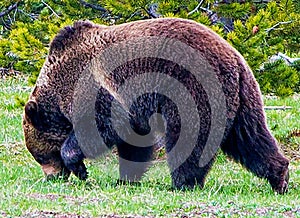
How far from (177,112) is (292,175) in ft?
7.21

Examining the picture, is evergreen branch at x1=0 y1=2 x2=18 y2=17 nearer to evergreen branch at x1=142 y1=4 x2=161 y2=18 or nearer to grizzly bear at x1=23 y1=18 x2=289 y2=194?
evergreen branch at x1=142 y1=4 x2=161 y2=18

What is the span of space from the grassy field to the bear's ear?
62 cm

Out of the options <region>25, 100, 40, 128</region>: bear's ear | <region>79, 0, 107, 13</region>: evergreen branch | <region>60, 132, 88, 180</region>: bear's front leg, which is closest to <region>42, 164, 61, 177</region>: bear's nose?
<region>60, 132, 88, 180</region>: bear's front leg

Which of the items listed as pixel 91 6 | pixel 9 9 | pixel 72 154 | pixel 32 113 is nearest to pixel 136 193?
pixel 72 154

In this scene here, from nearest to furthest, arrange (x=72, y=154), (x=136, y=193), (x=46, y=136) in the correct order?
(x=136, y=193), (x=72, y=154), (x=46, y=136)

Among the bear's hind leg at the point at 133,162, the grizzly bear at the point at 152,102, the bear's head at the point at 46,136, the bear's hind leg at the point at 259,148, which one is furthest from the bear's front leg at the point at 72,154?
the bear's hind leg at the point at 259,148

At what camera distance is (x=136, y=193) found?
6527 mm

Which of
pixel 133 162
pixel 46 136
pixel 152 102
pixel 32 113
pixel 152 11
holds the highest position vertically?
pixel 152 11

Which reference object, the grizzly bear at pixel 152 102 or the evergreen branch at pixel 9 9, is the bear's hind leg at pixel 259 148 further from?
the evergreen branch at pixel 9 9

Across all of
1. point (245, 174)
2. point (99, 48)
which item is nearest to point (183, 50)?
point (99, 48)

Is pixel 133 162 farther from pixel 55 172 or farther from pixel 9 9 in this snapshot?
pixel 9 9

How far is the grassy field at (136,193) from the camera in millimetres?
5465

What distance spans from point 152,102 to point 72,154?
0.98 meters

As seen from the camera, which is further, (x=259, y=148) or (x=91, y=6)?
(x=91, y=6)
